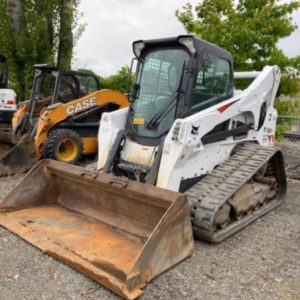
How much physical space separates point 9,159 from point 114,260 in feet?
14.5

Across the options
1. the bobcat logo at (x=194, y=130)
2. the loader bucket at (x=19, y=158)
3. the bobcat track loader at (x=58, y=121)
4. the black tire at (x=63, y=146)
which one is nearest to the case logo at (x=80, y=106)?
the bobcat track loader at (x=58, y=121)

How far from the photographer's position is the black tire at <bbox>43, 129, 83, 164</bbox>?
700 centimetres

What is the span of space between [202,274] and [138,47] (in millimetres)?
2914

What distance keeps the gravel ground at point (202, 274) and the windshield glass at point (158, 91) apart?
150 centimetres

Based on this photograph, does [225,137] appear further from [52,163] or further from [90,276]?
[90,276]

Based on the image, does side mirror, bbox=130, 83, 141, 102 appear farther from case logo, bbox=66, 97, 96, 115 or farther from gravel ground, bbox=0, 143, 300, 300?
case logo, bbox=66, 97, 96, 115

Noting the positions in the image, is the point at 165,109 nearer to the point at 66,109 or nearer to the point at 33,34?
the point at 66,109

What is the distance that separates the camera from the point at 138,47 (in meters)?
4.91

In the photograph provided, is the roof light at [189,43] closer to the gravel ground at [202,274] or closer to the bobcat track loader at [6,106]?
the gravel ground at [202,274]

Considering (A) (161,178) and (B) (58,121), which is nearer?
(A) (161,178)

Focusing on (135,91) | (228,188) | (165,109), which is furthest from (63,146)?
(228,188)

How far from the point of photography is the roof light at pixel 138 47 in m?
4.86

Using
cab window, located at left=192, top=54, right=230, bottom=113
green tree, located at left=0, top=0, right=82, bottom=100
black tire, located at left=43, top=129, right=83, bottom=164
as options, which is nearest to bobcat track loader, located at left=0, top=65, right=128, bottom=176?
black tire, located at left=43, top=129, right=83, bottom=164

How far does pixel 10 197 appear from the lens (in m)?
4.54
